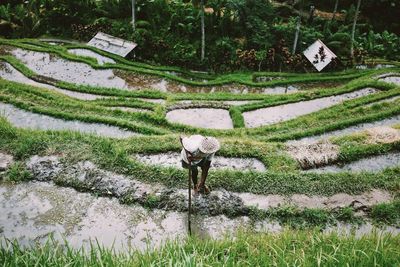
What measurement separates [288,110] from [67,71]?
7963mm

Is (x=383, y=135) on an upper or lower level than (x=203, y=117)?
upper

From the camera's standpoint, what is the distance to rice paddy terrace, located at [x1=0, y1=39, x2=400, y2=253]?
6.21 meters

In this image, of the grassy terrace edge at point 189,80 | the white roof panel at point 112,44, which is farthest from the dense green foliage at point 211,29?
the grassy terrace edge at point 189,80

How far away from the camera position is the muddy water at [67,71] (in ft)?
45.8

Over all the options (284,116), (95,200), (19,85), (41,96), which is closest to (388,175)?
(284,116)

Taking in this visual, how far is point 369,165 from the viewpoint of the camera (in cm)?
803

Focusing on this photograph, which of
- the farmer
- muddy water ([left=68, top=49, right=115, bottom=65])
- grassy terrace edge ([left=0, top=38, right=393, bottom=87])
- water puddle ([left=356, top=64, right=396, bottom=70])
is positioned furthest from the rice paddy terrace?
water puddle ([left=356, top=64, right=396, bottom=70])

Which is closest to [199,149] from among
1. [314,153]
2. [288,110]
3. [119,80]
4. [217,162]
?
[217,162]

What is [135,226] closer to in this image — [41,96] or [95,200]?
[95,200]

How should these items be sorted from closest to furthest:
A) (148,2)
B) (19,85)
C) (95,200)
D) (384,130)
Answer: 1. (95,200)
2. (384,130)
3. (19,85)
4. (148,2)

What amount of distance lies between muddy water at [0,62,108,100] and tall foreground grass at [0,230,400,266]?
28.5ft

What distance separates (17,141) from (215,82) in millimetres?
7939

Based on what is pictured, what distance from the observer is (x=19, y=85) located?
11.8 meters

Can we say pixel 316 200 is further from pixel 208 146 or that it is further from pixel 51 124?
pixel 51 124
